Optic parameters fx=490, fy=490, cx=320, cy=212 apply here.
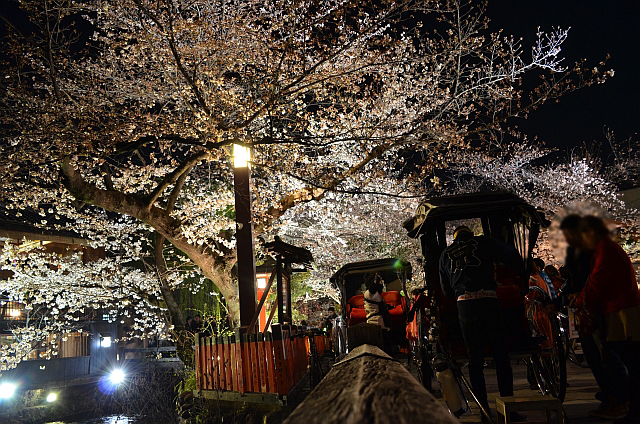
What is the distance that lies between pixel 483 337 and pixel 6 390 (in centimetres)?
1747

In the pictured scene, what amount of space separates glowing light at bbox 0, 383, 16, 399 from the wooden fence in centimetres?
1105

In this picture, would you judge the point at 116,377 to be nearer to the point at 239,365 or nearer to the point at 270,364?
the point at 239,365

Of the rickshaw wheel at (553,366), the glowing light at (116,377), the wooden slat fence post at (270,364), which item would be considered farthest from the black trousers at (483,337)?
the glowing light at (116,377)

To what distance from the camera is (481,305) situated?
4.95 metres

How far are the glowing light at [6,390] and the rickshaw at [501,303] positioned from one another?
51.3ft

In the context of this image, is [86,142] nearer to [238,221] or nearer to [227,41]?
[238,221]

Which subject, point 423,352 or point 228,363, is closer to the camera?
point 423,352

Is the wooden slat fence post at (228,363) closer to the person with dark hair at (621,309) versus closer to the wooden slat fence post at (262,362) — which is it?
the wooden slat fence post at (262,362)

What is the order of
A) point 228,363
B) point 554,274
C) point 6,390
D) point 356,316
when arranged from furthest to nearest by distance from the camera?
point 6,390 < point 356,316 < point 554,274 < point 228,363

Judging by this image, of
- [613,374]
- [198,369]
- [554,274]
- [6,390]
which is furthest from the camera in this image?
[6,390]

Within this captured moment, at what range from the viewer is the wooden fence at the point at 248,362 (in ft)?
26.0

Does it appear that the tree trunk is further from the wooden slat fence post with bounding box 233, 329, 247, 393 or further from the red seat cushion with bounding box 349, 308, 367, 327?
the wooden slat fence post with bounding box 233, 329, 247, 393

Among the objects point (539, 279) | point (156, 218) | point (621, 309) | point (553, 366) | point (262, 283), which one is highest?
point (156, 218)

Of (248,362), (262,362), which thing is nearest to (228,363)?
(248,362)
